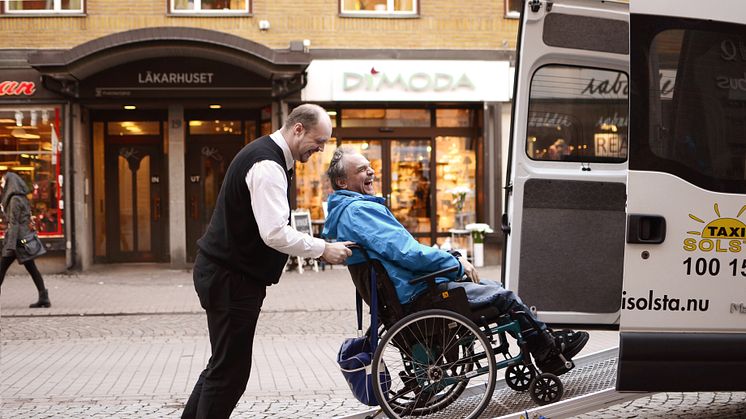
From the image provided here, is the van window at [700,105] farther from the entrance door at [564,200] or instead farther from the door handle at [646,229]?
the entrance door at [564,200]

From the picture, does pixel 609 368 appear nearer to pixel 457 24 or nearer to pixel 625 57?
pixel 625 57

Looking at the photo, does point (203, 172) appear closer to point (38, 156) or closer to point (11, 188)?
point (38, 156)

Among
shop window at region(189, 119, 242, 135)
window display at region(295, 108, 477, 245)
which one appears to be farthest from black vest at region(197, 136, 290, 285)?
shop window at region(189, 119, 242, 135)

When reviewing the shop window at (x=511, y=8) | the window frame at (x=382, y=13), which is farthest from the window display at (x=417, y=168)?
the shop window at (x=511, y=8)

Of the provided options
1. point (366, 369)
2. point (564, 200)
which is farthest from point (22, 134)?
point (366, 369)

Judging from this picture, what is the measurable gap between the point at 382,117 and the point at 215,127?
10.7 feet

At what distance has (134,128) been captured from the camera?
1741cm

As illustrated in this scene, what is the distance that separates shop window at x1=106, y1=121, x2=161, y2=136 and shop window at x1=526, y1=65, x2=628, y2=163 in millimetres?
12268

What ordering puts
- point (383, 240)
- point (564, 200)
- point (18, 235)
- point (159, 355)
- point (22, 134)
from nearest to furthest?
point (383, 240) < point (564, 200) < point (159, 355) < point (18, 235) < point (22, 134)

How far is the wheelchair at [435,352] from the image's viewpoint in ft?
16.1

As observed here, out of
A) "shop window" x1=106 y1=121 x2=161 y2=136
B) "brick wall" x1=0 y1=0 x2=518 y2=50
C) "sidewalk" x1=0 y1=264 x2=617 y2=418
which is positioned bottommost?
"sidewalk" x1=0 y1=264 x2=617 y2=418

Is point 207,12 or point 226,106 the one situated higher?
point 207,12

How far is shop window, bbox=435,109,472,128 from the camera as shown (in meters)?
17.0

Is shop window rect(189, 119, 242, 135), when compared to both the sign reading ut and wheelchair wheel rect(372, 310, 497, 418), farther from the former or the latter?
wheelchair wheel rect(372, 310, 497, 418)
